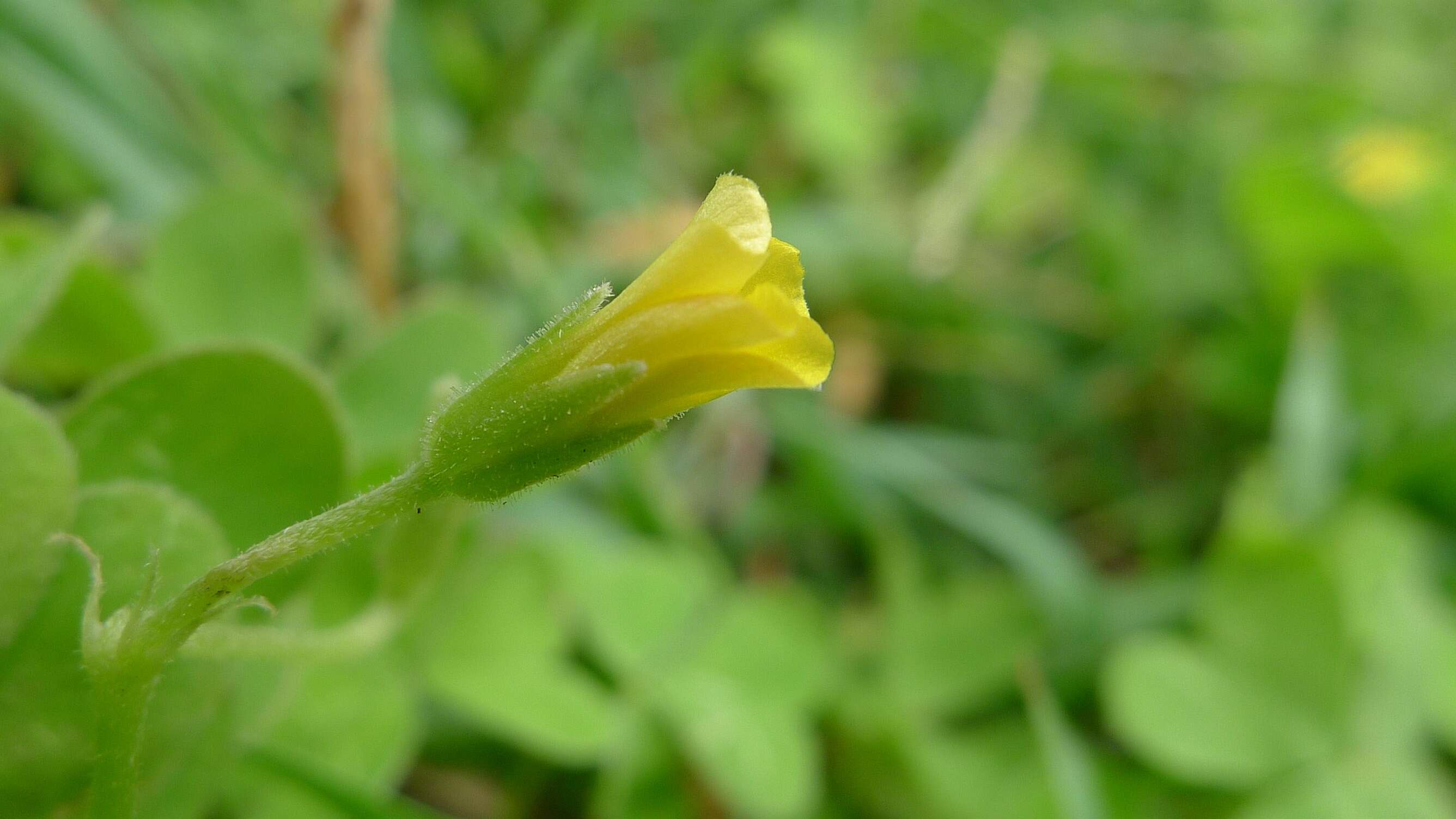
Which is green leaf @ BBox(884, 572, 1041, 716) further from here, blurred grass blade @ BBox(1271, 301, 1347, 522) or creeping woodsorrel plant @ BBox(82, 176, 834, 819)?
creeping woodsorrel plant @ BBox(82, 176, 834, 819)

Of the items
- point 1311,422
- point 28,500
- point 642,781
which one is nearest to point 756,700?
point 642,781

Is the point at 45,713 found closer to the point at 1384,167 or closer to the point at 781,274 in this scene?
the point at 781,274

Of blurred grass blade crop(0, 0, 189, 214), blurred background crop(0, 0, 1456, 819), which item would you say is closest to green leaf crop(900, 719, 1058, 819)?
blurred background crop(0, 0, 1456, 819)

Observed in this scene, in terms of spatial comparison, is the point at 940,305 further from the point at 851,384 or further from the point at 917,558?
the point at 917,558

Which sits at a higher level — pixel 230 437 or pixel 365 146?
pixel 365 146

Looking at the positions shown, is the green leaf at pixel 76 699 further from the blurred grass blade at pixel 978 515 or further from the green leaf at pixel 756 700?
the blurred grass blade at pixel 978 515

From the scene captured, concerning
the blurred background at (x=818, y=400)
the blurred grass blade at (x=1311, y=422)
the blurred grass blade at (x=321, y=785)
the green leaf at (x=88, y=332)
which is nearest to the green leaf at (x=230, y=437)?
the blurred background at (x=818, y=400)

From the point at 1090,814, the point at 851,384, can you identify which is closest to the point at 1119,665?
the point at 1090,814
